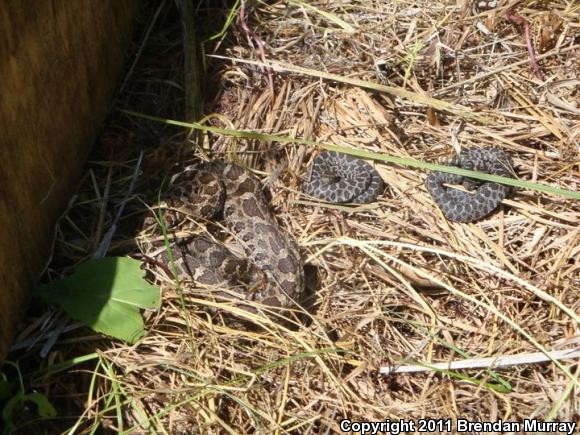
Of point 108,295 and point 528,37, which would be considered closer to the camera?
point 108,295

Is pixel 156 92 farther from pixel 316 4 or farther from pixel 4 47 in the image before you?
pixel 4 47

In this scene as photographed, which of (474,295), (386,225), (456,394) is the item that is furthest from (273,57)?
(456,394)

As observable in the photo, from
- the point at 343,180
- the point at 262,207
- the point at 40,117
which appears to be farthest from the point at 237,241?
the point at 40,117

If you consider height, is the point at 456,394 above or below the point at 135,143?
below

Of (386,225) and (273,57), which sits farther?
(273,57)

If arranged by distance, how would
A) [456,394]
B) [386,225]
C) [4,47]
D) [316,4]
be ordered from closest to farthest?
[4,47], [456,394], [386,225], [316,4]

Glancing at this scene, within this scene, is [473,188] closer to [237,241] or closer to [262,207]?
[262,207]

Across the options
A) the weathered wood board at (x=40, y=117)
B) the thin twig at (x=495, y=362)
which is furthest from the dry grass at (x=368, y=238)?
the weathered wood board at (x=40, y=117)
